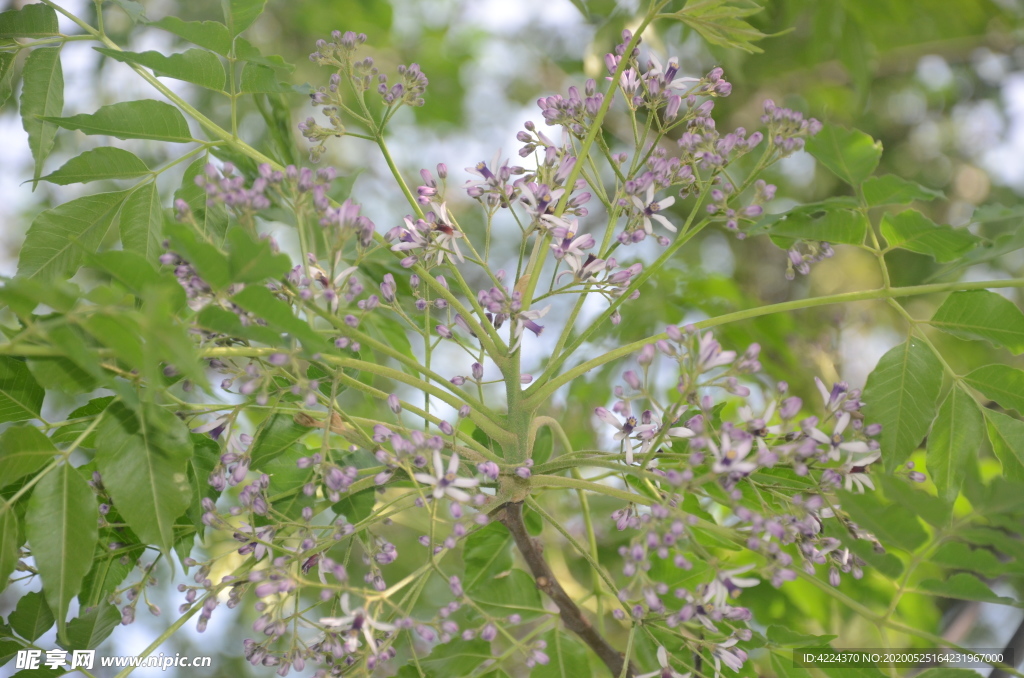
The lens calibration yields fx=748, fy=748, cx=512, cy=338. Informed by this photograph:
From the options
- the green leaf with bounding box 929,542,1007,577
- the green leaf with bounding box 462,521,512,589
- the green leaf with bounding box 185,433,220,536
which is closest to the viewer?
the green leaf with bounding box 929,542,1007,577

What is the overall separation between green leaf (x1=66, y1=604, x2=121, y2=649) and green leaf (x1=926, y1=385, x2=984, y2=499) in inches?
63.8

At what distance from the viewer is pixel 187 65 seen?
149cm

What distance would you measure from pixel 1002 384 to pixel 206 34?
167 cm

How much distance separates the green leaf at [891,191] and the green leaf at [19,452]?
151 cm

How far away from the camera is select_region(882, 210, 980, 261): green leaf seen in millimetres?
1339

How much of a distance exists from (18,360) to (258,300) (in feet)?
2.53

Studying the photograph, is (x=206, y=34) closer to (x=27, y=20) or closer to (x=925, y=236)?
(x=27, y=20)

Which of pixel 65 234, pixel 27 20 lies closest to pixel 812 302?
Answer: pixel 65 234

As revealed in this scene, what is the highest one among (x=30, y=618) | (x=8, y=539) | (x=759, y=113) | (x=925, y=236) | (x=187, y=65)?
(x=759, y=113)

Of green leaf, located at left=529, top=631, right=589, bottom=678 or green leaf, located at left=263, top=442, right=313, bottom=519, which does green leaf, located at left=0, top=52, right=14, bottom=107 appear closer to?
green leaf, located at left=263, top=442, right=313, bottom=519

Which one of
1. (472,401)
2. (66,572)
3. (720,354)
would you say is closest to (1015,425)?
(720,354)

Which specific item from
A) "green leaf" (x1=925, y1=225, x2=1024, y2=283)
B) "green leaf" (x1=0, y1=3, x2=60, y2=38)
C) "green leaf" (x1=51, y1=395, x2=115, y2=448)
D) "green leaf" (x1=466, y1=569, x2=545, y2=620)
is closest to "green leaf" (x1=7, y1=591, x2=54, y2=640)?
"green leaf" (x1=51, y1=395, x2=115, y2=448)

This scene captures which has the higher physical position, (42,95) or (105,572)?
(42,95)

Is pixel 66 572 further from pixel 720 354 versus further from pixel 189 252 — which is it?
pixel 720 354
